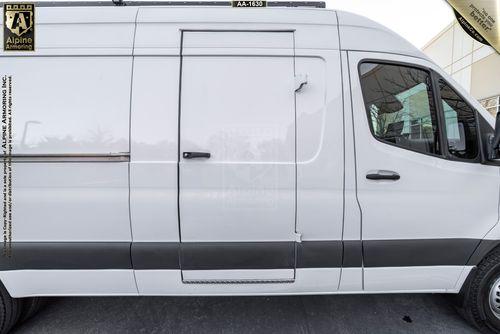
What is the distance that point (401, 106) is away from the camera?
254cm

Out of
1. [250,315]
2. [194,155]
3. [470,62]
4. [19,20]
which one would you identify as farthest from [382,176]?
[470,62]

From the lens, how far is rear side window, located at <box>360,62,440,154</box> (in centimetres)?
248

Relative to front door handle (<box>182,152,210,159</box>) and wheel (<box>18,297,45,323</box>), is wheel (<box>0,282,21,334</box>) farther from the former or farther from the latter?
front door handle (<box>182,152,210,159</box>)

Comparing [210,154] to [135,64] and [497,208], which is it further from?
[497,208]

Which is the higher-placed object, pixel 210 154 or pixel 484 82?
pixel 484 82

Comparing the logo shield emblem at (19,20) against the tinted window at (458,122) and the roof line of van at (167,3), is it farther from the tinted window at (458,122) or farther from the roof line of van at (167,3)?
the tinted window at (458,122)

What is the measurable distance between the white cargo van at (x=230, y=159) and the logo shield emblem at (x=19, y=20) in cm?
9

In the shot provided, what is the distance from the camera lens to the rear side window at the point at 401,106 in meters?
2.48

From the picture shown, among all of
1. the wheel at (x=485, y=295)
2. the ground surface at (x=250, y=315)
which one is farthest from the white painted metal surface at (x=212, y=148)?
the ground surface at (x=250, y=315)

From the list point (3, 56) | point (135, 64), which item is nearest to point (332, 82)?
point (135, 64)

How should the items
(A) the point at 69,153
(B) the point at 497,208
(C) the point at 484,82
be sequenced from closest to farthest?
(A) the point at 69,153 → (B) the point at 497,208 → (C) the point at 484,82

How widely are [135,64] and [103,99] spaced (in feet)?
1.14

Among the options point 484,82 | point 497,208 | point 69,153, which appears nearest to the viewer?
point 69,153

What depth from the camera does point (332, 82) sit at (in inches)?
96.4
